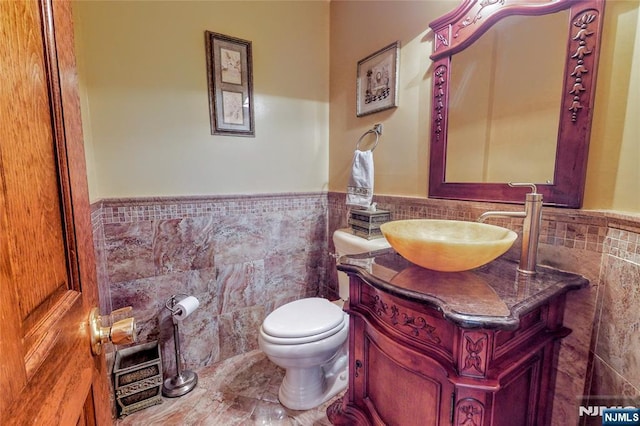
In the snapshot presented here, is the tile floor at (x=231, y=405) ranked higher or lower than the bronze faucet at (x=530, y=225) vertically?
lower

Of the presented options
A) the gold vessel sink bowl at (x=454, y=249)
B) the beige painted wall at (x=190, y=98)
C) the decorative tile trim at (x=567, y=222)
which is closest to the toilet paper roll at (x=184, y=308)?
the beige painted wall at (x=190, y=98)

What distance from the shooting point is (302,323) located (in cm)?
136

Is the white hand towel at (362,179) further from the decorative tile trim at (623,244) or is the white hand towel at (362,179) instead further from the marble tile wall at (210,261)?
the decorative tile trim at (623,244)

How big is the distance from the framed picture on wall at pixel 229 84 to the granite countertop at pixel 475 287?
3.78ft

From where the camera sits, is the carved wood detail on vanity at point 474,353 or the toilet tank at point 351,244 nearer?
the carved wood detail on vanity at point 474,353

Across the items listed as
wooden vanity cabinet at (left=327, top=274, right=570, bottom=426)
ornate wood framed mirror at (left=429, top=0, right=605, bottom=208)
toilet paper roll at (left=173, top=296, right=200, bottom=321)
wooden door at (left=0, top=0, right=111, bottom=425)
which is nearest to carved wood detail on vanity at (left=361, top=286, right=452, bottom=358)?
wooden vanity cabinet at (left=327, top=274, right=570, bottom=426)

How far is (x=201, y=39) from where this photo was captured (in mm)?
1580

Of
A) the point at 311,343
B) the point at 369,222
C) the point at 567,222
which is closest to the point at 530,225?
the point at 567,222

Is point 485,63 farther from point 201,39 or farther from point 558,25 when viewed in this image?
point 201,39

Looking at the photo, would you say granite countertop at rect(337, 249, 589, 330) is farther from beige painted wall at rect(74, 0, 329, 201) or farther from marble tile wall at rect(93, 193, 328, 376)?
beige painted wall at rect(74, 0, 329, 201)

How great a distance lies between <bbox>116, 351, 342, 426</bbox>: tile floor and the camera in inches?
54.2

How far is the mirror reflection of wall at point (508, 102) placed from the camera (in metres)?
0.94

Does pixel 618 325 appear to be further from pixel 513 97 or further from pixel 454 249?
pixel 513 97

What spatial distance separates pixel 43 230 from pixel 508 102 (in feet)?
4.47
